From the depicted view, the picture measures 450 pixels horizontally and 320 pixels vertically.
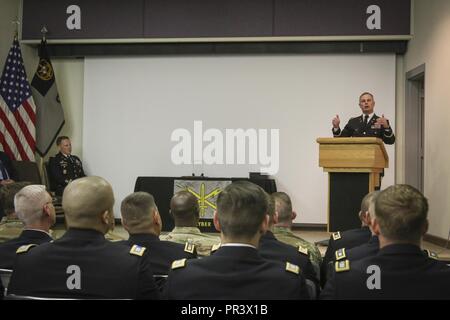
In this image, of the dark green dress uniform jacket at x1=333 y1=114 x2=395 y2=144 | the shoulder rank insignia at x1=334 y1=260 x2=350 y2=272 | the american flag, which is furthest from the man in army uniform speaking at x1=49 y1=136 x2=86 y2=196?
the shoulder rank insignia at x1=334 y1=260 x2=350 y2=272

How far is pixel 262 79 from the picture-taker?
8.10 metres

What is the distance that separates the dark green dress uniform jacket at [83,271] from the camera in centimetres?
184

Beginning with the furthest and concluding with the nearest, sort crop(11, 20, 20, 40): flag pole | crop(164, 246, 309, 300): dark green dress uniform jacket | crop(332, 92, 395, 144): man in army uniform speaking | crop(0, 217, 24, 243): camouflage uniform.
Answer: crop(11, 20, 20, 40): flag pole
crop(332, 92, 395, 144): man in army uniform speaking
crop(0, 217, 24, 243): camouflage uniform
crop(164, 246, 309, 300): dark green dress uniform jacket

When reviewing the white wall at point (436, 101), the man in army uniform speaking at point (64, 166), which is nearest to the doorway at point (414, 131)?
the white wall at point (436, 101)

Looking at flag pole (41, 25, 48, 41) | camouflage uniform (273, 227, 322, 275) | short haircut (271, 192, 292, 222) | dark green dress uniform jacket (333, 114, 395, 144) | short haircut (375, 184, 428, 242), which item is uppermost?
flag pole (41, 25, 48, 41)

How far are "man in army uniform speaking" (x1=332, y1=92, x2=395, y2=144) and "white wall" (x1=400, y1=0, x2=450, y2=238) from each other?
0.96m

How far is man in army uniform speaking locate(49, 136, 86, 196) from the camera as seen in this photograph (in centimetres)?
775

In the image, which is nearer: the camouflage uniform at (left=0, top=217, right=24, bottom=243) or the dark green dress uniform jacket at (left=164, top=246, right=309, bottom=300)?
the dark green dress uniform jacket at (left=164, top=246, right=309, bottom=300)

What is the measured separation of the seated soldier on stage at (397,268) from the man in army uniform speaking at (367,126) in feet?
12.3

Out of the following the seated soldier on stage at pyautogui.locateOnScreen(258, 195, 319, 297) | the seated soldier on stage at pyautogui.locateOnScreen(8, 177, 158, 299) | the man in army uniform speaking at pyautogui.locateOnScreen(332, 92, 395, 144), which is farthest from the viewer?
the man in army uniform speaking at pyautogui.locateOnScreen(332, 92, 395, 144)

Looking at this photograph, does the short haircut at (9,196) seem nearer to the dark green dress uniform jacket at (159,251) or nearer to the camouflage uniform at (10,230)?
the camouflage uniform at (10,230)

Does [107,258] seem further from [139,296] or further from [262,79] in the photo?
[262,79]

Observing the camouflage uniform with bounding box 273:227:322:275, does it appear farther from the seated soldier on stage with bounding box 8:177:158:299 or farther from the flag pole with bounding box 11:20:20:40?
the flag pole with bounding box 11:20:20:40

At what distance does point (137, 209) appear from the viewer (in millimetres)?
2410
